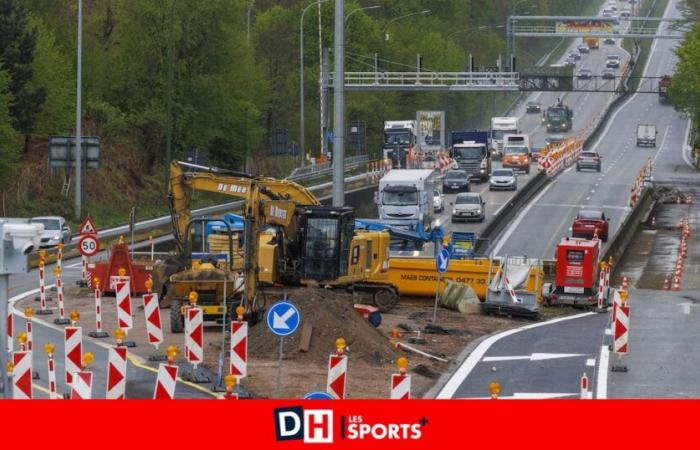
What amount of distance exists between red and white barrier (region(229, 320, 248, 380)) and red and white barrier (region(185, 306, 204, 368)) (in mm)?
1698

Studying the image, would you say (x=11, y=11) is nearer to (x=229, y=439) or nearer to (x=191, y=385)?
(x=191, y=385)

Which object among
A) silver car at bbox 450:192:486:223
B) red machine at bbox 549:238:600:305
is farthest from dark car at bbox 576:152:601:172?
red machine at bbox 549:238:600:305

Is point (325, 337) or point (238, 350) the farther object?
point (325, 337)

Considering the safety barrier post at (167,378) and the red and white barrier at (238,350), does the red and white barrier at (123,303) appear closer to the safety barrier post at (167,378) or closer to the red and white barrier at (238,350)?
the red and white barrier at (238,350)

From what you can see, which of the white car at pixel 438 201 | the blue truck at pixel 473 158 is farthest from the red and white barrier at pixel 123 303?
the blue truck at pixel 473 158

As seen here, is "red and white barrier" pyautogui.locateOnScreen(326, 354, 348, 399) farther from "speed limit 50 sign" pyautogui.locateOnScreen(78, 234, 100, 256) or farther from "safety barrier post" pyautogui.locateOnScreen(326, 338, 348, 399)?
"speed limit 50 sign" pyautogui.locateOnScreen(78, 234, 100, 256)

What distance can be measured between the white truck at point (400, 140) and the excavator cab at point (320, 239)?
6069cm

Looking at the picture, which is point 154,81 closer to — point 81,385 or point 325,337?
point 325,337

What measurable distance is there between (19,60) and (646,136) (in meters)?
67.8

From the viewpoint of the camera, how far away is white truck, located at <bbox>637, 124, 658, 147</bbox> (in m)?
123

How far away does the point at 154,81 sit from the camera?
269ft

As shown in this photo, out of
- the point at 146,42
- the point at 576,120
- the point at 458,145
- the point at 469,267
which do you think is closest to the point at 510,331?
the point at 469,267

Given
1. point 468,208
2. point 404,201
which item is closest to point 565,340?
point 404,201

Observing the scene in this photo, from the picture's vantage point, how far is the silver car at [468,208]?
6938cm
